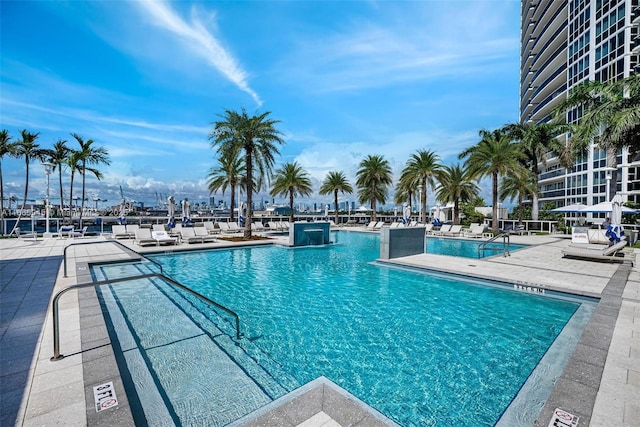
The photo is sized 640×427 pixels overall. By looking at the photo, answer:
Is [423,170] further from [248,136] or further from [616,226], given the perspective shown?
[248,136]

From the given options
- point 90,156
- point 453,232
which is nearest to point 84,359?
point 453,232

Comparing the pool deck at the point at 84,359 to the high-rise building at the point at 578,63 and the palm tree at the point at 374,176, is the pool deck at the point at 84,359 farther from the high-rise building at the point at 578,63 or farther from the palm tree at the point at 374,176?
the palm tree at the point at 374,176

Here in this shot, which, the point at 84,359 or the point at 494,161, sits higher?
the point at 494,161

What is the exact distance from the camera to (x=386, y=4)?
12.8 metres

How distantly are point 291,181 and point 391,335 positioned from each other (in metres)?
28.5

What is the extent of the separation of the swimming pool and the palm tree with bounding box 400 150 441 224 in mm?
21100

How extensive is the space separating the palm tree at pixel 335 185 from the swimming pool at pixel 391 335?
26746 millimetres

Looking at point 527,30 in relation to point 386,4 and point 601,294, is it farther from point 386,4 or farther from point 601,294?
point 601,294

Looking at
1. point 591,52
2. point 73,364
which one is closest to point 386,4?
point 73,364

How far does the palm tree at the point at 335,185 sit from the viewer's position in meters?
35.8

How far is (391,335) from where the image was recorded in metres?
5.00

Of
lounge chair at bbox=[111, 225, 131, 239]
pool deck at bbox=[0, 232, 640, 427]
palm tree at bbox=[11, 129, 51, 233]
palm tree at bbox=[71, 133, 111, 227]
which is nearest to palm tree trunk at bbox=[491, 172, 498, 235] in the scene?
pool deck at bbox=[0, 232, 640, 427]

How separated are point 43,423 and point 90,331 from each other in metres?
2.12

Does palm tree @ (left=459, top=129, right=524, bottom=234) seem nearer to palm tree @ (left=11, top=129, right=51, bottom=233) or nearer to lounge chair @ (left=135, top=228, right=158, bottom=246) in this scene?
lounge chair @ (left=135, top=228, right=158, bottom=246)
